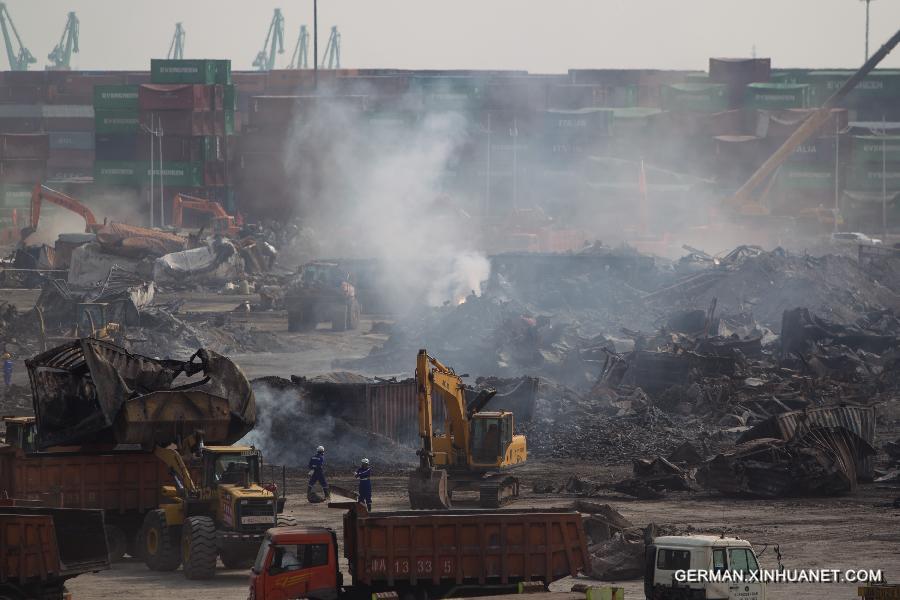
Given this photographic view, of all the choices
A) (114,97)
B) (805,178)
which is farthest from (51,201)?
(805,178)

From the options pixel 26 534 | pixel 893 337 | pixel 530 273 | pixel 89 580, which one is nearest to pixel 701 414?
pixel 893 337

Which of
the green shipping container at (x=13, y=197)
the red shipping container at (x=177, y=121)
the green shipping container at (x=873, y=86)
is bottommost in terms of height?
the green shipping container at (x=13, y=197)

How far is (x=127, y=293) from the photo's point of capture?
155 ft

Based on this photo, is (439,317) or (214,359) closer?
(214,359)

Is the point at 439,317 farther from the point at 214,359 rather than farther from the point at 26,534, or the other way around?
the point at 26,534

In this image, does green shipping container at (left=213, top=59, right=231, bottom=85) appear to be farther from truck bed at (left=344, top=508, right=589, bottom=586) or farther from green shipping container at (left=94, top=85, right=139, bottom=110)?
truck bed at (left=344, top=508, right=589, bottom=586)

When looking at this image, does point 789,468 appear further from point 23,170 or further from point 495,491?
point 23,170

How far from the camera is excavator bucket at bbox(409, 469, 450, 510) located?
21562mm

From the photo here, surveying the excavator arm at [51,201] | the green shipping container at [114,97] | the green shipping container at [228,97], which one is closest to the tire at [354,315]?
the excavator arm at [51,201]

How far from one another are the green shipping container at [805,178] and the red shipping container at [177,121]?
42064mm

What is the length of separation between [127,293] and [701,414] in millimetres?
22648

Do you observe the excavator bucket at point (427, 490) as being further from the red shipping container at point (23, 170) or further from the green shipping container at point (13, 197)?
the red shipping container at point (23, 170)

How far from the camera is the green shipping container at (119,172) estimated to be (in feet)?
310

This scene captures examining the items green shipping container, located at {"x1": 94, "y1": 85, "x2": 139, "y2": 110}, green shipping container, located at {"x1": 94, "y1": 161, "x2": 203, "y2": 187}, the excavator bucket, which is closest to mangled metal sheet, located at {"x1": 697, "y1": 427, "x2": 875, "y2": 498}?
the excavator bucket
